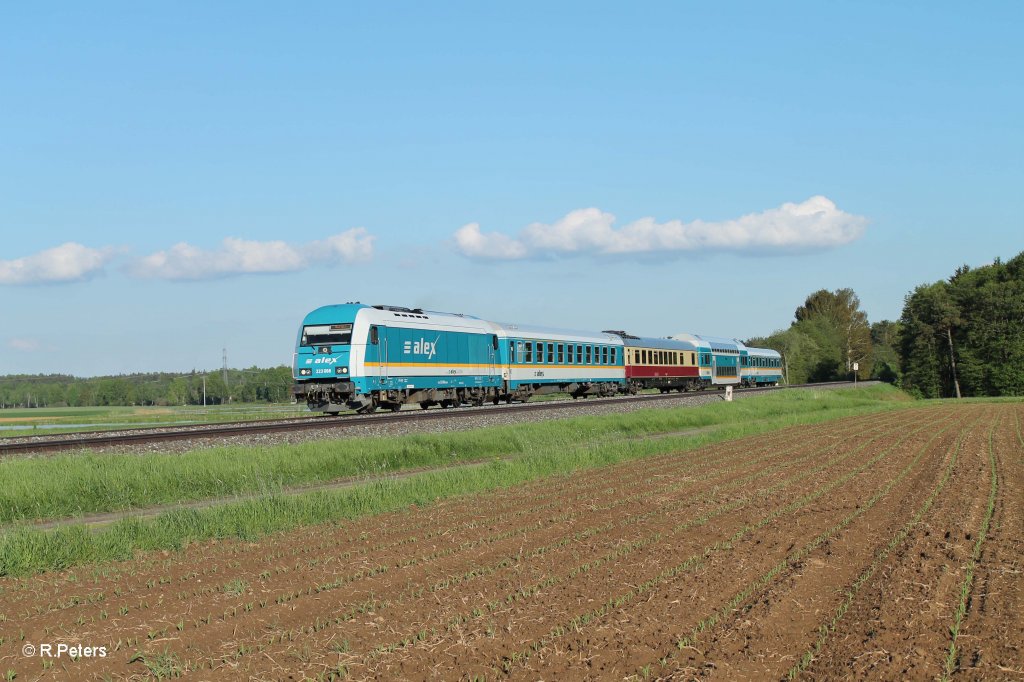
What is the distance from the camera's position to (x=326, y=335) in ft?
104

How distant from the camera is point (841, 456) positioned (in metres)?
22.3

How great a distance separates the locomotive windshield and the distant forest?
56339mm

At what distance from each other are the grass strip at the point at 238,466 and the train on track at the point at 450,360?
22.2ft

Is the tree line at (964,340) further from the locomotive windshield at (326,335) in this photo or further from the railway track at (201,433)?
the locomotive windshield at (326,335)

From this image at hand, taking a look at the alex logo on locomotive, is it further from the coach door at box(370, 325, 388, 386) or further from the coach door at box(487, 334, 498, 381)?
the coach door at box(487, 334, 498, 381)

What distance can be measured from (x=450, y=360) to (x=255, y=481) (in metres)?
20.4

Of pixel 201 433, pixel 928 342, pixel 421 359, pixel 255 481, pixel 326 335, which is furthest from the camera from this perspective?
pixel 928 342

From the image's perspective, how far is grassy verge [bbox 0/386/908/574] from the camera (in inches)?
460

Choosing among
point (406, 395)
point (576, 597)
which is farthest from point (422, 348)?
point (576, 597)

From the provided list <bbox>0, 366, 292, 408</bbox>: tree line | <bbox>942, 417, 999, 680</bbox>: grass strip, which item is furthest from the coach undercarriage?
<bbox>0, 366, 292, 408</bbox>: tree line

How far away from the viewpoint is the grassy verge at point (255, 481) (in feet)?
38.3

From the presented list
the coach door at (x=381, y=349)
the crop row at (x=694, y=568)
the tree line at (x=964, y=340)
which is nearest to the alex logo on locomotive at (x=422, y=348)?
Answer: the coach door at (x=381, y=349)

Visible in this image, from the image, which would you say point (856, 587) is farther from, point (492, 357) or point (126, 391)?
point (126, 391)

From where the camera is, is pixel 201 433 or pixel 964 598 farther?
pixel 201 433
